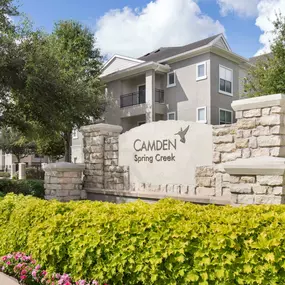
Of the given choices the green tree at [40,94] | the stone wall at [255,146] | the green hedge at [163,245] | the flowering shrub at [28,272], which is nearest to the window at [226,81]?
the green tree at [40,94]

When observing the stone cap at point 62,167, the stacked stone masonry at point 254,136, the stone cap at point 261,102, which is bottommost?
the stone cap at point 62,167

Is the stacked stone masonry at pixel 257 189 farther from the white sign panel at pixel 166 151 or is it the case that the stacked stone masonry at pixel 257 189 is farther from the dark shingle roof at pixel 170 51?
the dark shingle roof at pixel 170 51

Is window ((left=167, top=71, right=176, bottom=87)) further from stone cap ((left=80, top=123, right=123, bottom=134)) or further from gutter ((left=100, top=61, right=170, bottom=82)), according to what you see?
stone cap ((left=80, top=123, right=123, bottom=134))

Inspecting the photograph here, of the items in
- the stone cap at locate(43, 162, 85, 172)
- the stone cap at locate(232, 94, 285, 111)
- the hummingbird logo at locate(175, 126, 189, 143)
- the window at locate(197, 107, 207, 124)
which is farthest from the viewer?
the window at locate(197, 107, 207, 124)

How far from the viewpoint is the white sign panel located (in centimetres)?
790

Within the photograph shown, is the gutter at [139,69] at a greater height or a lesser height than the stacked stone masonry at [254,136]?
greater

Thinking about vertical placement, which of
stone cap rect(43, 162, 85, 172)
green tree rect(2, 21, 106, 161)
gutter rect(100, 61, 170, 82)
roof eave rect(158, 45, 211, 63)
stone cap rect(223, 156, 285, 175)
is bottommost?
stone cap rect(43, 162, 85, 172)

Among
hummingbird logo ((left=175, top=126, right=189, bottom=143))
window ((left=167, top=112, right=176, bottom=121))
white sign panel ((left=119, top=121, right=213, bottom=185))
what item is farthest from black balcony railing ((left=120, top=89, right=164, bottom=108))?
hummingbird logo ((left=175, top=126, right=189, bottom=143))

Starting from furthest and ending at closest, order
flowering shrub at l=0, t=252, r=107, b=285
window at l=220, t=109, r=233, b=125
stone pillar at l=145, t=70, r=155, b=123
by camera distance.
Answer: stone pillar at l=145, t=70, r=155, b=123 < window at l=220, t=109, r=233, b=125 < flowering shrub at l=0, t=252, r=107, b=285

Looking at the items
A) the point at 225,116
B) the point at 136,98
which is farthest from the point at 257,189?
the point at 136,98

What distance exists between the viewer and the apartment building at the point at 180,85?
73.4 ft

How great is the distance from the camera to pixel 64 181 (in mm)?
10070

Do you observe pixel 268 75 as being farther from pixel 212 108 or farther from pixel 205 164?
pixel 205 164

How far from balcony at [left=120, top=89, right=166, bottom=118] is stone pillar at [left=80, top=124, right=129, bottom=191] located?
46.1ft
